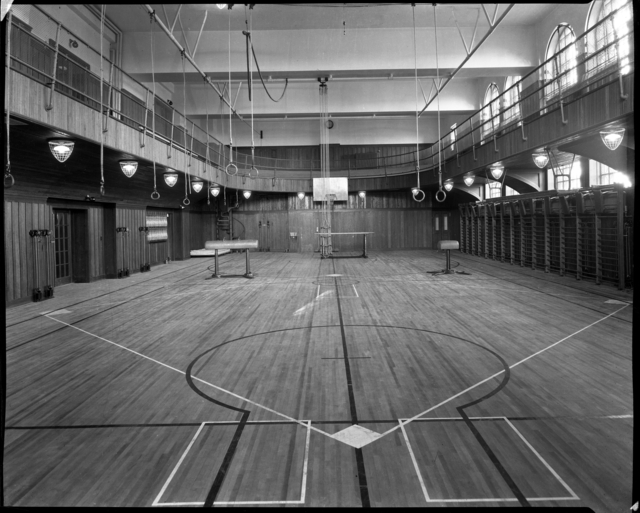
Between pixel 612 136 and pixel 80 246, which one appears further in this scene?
pixel 80 246

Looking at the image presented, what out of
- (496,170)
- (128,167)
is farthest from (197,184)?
(496,170)

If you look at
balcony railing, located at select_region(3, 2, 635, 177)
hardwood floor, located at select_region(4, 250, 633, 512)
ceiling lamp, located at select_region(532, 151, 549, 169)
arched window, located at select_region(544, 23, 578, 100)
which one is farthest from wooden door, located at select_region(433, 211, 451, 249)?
hardwood floor, located at select_region(4, 250, 633, 512)

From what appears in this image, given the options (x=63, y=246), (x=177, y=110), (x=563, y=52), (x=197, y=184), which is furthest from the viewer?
(x=177, y=110)

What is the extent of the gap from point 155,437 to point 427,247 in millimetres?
23821

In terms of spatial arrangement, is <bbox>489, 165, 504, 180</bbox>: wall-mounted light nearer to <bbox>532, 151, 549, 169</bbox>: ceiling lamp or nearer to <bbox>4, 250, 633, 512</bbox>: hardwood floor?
<bbox>532, 151, 549, 169</bbox>: ceiling lamp

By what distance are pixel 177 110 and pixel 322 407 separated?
584 inches

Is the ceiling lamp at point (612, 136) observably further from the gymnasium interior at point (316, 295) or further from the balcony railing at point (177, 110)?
the balcony railing at point (177, 110)

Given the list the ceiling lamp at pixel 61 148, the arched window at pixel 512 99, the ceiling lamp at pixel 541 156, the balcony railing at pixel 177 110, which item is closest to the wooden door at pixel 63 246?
the balcony railing at pixel 177 110

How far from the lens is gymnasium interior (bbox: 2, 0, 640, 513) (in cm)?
312

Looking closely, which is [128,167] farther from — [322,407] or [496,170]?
[496,170]

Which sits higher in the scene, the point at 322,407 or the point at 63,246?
the point at 63,246

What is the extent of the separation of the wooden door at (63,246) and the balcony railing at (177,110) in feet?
10.4

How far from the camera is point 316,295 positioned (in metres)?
10.5

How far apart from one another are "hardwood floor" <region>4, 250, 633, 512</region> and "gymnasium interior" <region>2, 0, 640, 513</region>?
0.03 m
